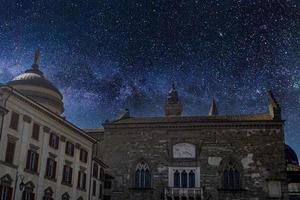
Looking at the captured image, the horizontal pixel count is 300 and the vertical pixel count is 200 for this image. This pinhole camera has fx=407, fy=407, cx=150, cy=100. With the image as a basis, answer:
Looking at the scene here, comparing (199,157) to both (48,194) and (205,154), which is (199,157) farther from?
(48,194)

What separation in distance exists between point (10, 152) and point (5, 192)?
9.18 feet

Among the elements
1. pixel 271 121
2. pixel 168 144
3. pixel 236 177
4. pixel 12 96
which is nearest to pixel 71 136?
pixel 12 96

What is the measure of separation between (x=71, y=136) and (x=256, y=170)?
20225 millimetres

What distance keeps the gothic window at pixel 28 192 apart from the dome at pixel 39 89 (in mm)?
14514

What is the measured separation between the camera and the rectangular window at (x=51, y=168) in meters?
33.9

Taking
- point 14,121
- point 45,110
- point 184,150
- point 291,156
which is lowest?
point 14,121

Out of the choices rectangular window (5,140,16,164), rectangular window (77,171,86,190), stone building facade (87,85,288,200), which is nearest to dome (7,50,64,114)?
stone building facade (87,85,288,200)

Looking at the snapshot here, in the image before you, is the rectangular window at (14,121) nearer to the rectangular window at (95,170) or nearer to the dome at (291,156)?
the rectangular window at (95,170)

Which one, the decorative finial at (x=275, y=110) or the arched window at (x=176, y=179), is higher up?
the decorative finial at (x=275, y=110)

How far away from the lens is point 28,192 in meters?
31.0

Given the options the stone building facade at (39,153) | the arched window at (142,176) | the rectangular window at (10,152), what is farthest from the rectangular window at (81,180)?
the rectangular window at (10,152)

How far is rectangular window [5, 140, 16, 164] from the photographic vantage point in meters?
28.7

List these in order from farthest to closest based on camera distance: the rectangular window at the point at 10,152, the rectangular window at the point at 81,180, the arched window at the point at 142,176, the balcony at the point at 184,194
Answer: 1. the arched window at the point at 142,176
2. the balcony at the point at 184,194
3. the rectangular window at the point at 81,180
4. the rectangular window at the point at 10,152

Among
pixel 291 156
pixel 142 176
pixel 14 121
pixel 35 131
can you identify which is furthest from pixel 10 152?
pixel 291 156
